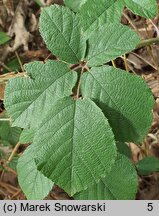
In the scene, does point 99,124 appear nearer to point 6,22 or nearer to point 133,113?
point 133,113

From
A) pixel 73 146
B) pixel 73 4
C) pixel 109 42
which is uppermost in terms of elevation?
pixel 73 4

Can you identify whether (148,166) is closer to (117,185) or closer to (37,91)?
(117,185)

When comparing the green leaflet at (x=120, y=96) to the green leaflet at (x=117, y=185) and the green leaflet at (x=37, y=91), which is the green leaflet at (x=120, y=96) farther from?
the green leaflet at (x=117, y=185)

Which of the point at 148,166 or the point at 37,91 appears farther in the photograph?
the point at 148,166

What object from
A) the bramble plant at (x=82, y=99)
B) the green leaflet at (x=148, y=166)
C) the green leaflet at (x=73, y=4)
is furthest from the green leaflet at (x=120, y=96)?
the green leaflet at (x=148, y=166)

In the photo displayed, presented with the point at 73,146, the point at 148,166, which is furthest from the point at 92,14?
the point at 148,166

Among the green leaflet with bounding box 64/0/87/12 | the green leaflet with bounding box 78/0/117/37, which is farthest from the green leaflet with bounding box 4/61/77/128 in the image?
the green leaflet with bounding box 64/0/87/12
